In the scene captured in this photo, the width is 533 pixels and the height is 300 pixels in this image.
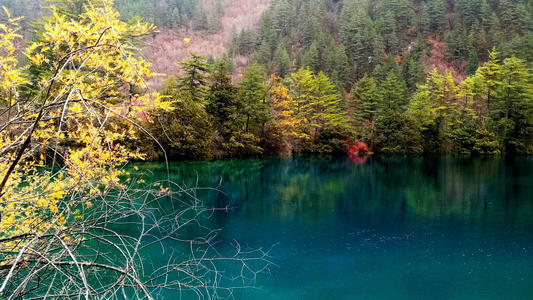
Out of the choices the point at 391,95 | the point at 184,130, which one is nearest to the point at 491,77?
the point at 391,95

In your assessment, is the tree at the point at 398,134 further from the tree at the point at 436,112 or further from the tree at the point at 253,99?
the tree at the point at 253,99

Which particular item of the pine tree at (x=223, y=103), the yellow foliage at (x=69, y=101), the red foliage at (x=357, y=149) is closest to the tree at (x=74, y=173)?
the yellow foliage at (x=69, y=101)

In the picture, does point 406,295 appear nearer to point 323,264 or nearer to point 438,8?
point 323,264

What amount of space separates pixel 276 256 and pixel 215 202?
581cm

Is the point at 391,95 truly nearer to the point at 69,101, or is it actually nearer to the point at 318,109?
the point at 318,109

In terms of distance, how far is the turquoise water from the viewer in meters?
6.77

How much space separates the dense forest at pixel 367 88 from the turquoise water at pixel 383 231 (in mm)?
4875

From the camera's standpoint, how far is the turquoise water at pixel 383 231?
6.77 meters

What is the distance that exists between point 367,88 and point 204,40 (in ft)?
127

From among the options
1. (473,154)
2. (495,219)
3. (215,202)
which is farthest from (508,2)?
(215,202)

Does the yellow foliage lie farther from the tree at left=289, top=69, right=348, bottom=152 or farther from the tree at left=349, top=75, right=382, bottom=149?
the tree at left=349, top=75, right=382, bottom=149

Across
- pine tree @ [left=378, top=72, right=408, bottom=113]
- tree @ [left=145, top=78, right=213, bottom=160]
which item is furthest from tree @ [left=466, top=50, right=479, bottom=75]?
tree @ [left=145, top=78, right=213, bottom=160]

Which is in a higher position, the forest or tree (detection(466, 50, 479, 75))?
tree (detection(466, 50, 479, 75))

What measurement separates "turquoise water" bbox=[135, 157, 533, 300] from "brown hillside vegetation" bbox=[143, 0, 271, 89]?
1212 inches
